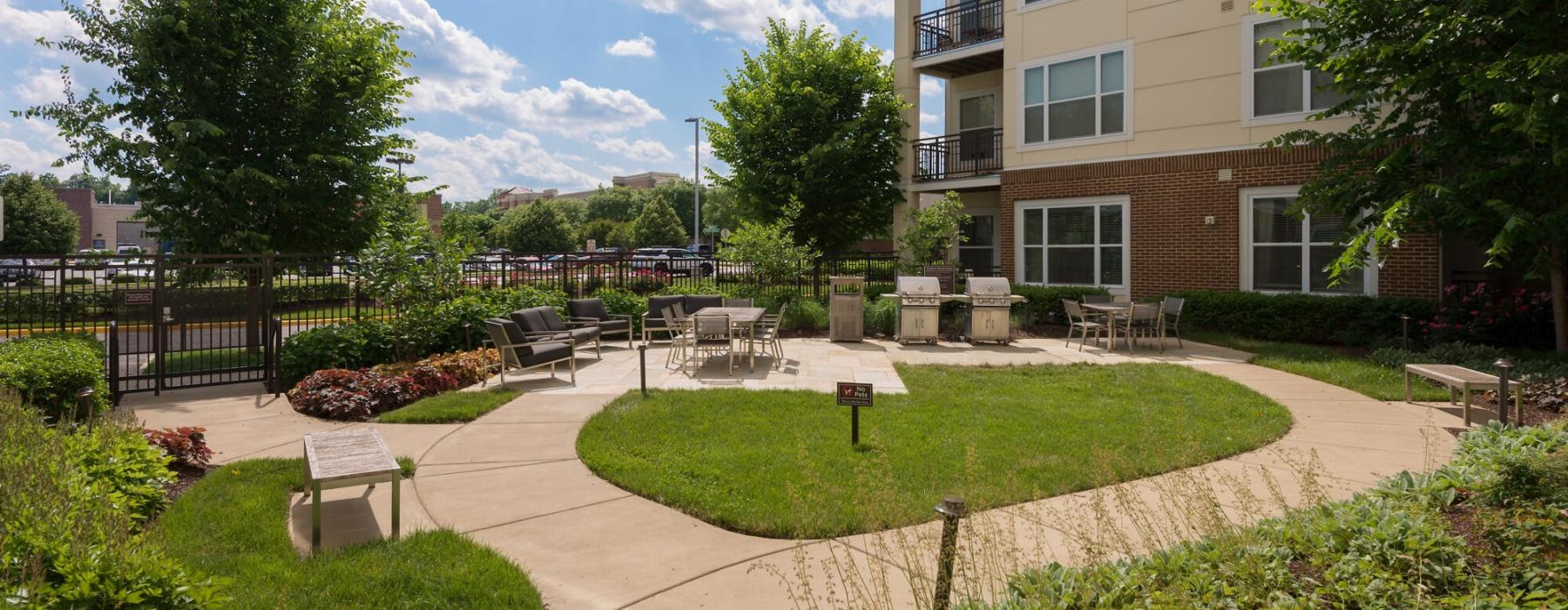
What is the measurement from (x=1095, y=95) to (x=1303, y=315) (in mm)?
6052

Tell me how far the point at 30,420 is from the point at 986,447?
673 cm

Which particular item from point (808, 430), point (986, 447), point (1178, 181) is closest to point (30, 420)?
point (808, 430)

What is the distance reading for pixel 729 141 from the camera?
23625 mm

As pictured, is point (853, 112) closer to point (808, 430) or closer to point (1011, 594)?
point (808, 430)

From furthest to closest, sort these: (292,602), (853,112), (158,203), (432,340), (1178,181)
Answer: (853,112) → (1178,181) → (158,203) → (432,340) → (292,602)

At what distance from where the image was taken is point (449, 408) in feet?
29.9

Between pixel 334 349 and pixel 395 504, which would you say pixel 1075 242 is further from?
pixel 395 504

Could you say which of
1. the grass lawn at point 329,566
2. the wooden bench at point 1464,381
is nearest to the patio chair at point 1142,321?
the wooden bench at point 1464,381

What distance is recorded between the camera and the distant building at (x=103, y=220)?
71.3 meters

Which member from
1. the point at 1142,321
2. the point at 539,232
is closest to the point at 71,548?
the point at 1142,321

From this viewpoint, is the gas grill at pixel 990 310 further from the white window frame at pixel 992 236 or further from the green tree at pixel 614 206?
the green tree at pixel 614 206

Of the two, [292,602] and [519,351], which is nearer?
[292,602]

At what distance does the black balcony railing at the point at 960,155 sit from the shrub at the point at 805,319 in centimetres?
674

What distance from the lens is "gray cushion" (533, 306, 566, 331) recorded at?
13.0 m
